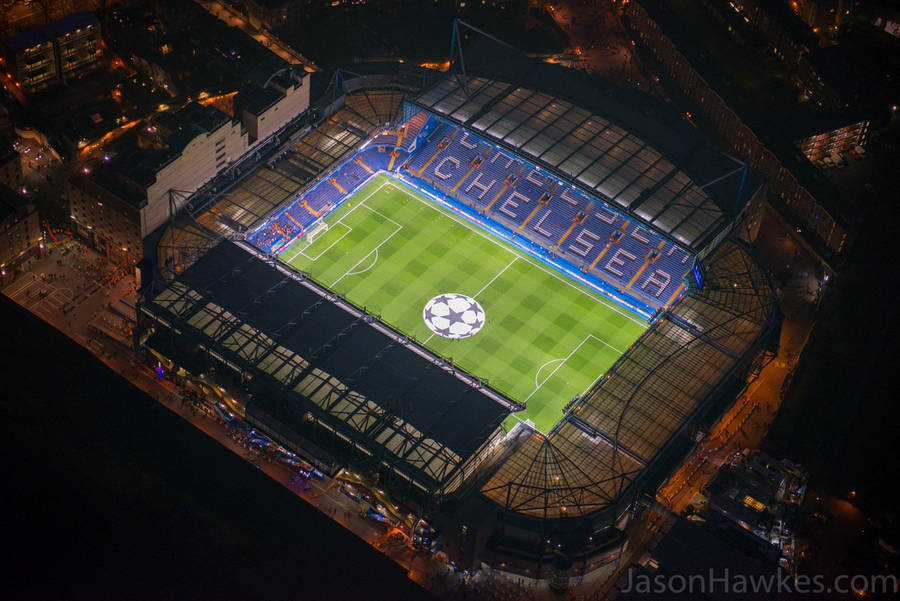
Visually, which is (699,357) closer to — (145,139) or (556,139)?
(556,139)

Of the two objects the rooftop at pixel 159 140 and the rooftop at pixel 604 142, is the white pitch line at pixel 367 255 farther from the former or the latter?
the rooftop at pixel 159 140

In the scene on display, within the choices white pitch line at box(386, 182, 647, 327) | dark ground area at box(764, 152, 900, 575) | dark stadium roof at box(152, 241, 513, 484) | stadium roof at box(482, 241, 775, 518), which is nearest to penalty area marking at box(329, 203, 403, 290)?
white pitch line at box(386, 182, 647, 327)

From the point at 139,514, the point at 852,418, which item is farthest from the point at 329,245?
the point at 852,418

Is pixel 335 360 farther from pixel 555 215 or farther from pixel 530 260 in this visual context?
pixel 555 215

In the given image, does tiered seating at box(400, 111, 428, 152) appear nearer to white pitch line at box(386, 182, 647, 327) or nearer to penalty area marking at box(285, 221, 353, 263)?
white pitch line at box(386, 182, 647, 327)

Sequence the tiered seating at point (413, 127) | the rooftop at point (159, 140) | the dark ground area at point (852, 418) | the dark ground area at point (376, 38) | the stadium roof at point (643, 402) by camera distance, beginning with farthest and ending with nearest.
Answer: the dark ground area at point (376, 38) → the tiered seating at point (413, 127) → the rooftop at point (159, 140) → the dark ground area at point (852, 418) → the stadium roof at point (643, 402)

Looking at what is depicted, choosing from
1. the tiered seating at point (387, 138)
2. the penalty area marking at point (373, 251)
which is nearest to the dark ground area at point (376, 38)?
the tiered seating at point (387, 138)

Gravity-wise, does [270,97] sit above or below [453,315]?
above
